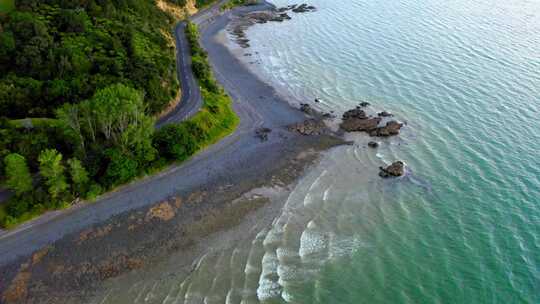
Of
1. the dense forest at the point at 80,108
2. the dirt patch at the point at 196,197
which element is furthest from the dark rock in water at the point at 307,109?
the dirt patch at the point at 196,197

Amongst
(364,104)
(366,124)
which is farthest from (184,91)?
(364,104)

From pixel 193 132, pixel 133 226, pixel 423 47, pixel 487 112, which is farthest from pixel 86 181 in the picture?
pixel 423 47

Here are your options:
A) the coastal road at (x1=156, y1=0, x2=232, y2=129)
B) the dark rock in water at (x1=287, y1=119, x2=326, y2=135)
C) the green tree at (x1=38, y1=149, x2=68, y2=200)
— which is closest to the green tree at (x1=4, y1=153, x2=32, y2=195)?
the green tree at (x1=38, y1=149, x2=68, y2=200)

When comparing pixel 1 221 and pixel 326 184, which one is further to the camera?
pixel 326 184

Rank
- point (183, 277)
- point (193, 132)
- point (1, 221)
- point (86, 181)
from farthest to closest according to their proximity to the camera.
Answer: point (193, 132) → point (86, 181) → point (1, 221) → point (183, 277)

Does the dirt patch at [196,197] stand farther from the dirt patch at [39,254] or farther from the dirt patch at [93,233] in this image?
the dirt patch at [39,254]

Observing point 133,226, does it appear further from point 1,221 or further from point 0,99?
point 0,99
